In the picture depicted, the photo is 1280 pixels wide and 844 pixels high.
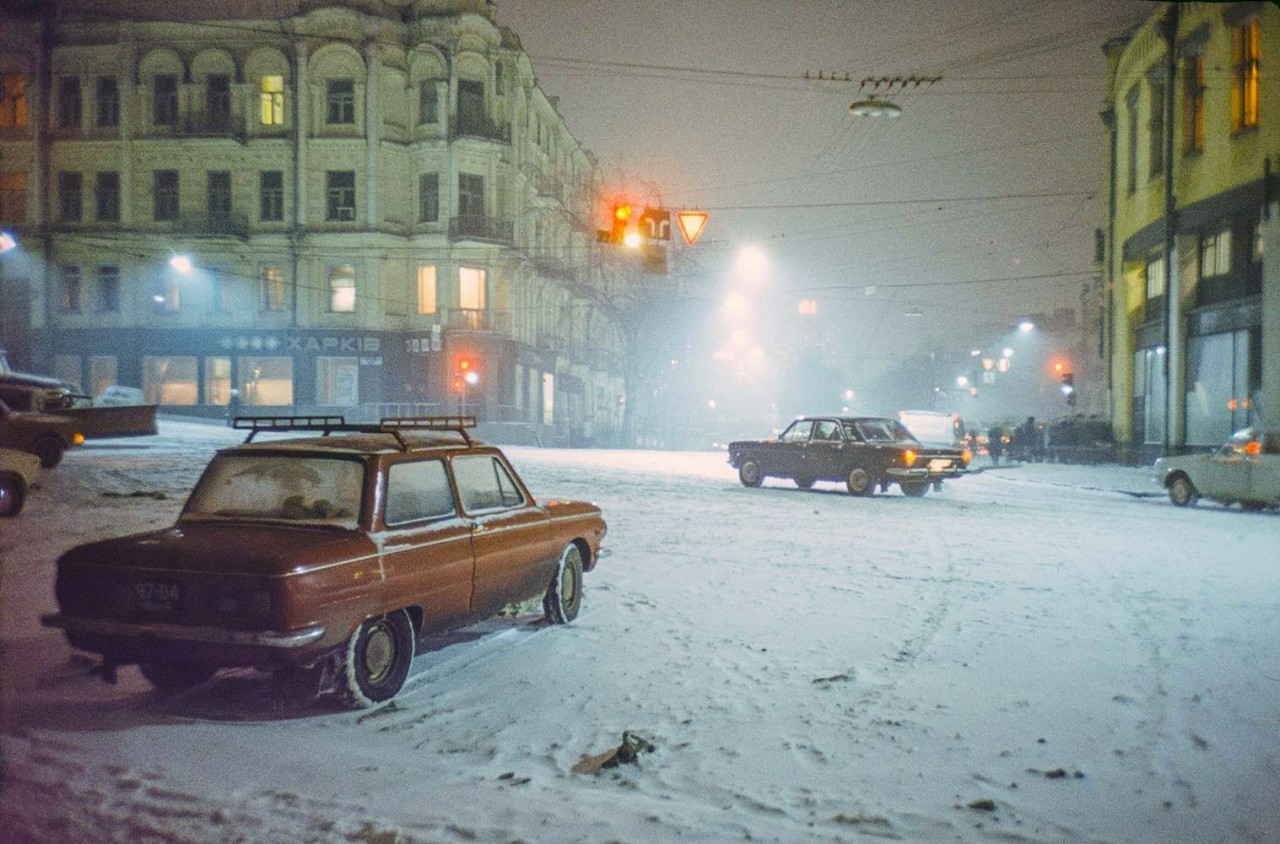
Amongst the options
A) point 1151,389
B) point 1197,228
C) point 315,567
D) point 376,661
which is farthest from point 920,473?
point 1151,389

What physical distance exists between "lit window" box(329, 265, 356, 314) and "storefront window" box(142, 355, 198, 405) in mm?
7292

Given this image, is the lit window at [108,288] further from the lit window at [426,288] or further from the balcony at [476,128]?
the balcony at [476,128]

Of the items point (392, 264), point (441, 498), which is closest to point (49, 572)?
point (441, 498)

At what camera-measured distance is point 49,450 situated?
63.9 ft

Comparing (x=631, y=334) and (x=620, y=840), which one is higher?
(x=631, y=334)

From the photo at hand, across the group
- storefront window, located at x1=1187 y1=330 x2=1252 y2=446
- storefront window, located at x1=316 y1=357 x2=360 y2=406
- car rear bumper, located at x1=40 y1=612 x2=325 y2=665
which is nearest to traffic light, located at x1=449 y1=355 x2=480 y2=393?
storefront window, located at x1=316 y1=357 x2=360 y2=406

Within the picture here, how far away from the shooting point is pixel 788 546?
13297 mm

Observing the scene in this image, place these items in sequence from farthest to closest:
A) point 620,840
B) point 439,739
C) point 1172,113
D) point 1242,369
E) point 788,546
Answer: point 1172,113, point 1242,369, point 788,546, point 439,739, point 620,840

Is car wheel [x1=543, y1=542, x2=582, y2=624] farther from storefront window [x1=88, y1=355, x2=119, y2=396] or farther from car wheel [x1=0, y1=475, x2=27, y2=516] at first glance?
storefront window [x1=88, y1=355, x2=119, y2=396]

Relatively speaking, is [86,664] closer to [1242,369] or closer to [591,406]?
[1242,369]

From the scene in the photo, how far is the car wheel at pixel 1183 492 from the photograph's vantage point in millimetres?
20938

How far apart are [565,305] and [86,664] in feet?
176

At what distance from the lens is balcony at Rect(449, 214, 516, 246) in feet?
152

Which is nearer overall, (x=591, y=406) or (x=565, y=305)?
(x=565, y=305)
